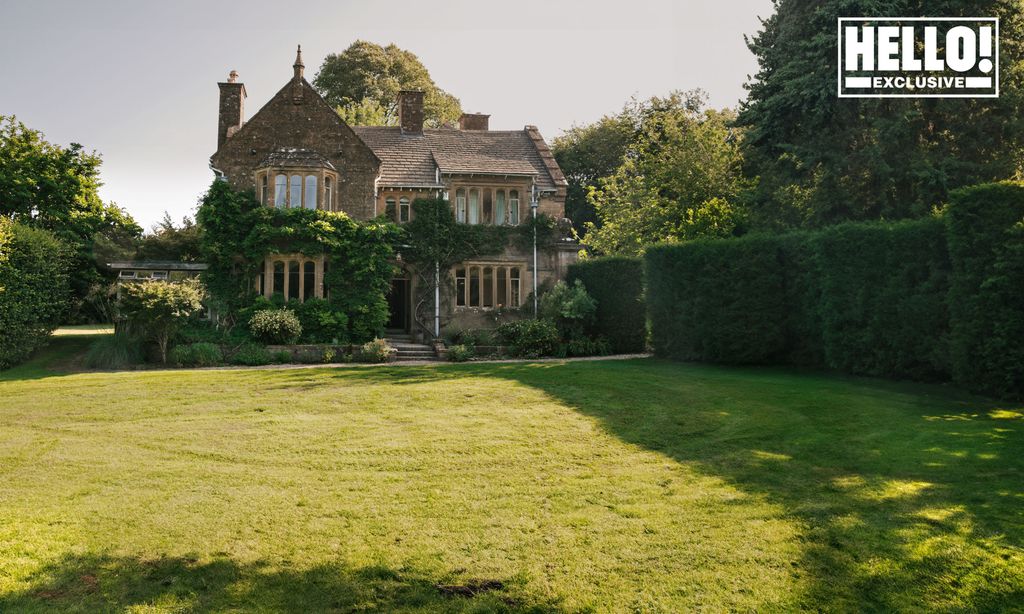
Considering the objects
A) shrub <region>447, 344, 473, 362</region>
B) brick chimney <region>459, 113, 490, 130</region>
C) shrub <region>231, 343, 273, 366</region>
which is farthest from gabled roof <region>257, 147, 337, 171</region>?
brick chimney <region>459, 113, 490, 130</region>

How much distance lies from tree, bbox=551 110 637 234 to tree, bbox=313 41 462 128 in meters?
9.75

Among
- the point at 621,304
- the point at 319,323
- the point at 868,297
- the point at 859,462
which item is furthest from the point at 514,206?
the point at 859,462

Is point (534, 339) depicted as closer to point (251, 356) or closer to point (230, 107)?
point (251, 356)

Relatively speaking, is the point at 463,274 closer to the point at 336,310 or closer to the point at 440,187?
the point at 440,187

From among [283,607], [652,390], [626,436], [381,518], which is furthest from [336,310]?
[283,607]

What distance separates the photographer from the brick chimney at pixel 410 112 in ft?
106

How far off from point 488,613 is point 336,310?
2089cm

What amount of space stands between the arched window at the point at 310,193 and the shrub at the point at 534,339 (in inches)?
354

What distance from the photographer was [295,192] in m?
26.0

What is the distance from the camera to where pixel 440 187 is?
28297mm

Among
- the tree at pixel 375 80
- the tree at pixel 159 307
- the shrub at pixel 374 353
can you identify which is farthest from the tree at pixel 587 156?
the tree at pixel 159 307

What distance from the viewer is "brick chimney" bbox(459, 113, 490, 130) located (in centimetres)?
3494

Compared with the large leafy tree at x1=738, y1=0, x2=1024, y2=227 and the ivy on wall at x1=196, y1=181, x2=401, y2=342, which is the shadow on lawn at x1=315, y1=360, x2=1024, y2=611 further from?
the large leafy tree at x1=738, y1=0, x2=1024, y2=227

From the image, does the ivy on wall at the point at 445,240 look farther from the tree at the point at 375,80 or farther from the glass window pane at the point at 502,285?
the tree at the point at 375,80
